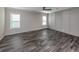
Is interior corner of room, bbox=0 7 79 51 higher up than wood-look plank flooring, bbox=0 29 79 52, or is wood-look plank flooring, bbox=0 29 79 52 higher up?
interior corner of room, bbox=0 7 79 51

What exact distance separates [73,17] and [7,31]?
17.6 ft

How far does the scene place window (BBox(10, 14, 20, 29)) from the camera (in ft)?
25.4

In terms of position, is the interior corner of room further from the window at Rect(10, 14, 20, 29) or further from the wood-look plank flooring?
the wood-look plank flooring

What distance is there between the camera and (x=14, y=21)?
26.8 ft

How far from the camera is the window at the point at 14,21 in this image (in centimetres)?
774

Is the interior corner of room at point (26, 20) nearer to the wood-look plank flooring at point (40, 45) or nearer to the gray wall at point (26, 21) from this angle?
the gray wall at point (26, 21)

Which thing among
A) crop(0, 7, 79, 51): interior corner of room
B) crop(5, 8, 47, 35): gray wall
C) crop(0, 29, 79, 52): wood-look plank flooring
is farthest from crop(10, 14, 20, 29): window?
crop(0, 29, 79, 52): wood-look plank flooring

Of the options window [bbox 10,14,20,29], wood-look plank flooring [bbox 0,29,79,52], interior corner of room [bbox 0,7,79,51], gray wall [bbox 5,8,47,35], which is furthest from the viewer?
window [bbox 10,14,20,29]

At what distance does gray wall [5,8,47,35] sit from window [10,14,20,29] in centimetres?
34

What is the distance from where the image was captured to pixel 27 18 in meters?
9.69

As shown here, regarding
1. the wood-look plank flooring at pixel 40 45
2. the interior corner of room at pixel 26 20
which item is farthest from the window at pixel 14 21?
the wood-look plank flooring at pixel 40 45

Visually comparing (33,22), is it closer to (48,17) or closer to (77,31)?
(48,17)

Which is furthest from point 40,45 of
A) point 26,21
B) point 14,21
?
point 26,21

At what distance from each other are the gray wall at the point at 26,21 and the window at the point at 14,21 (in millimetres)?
339
